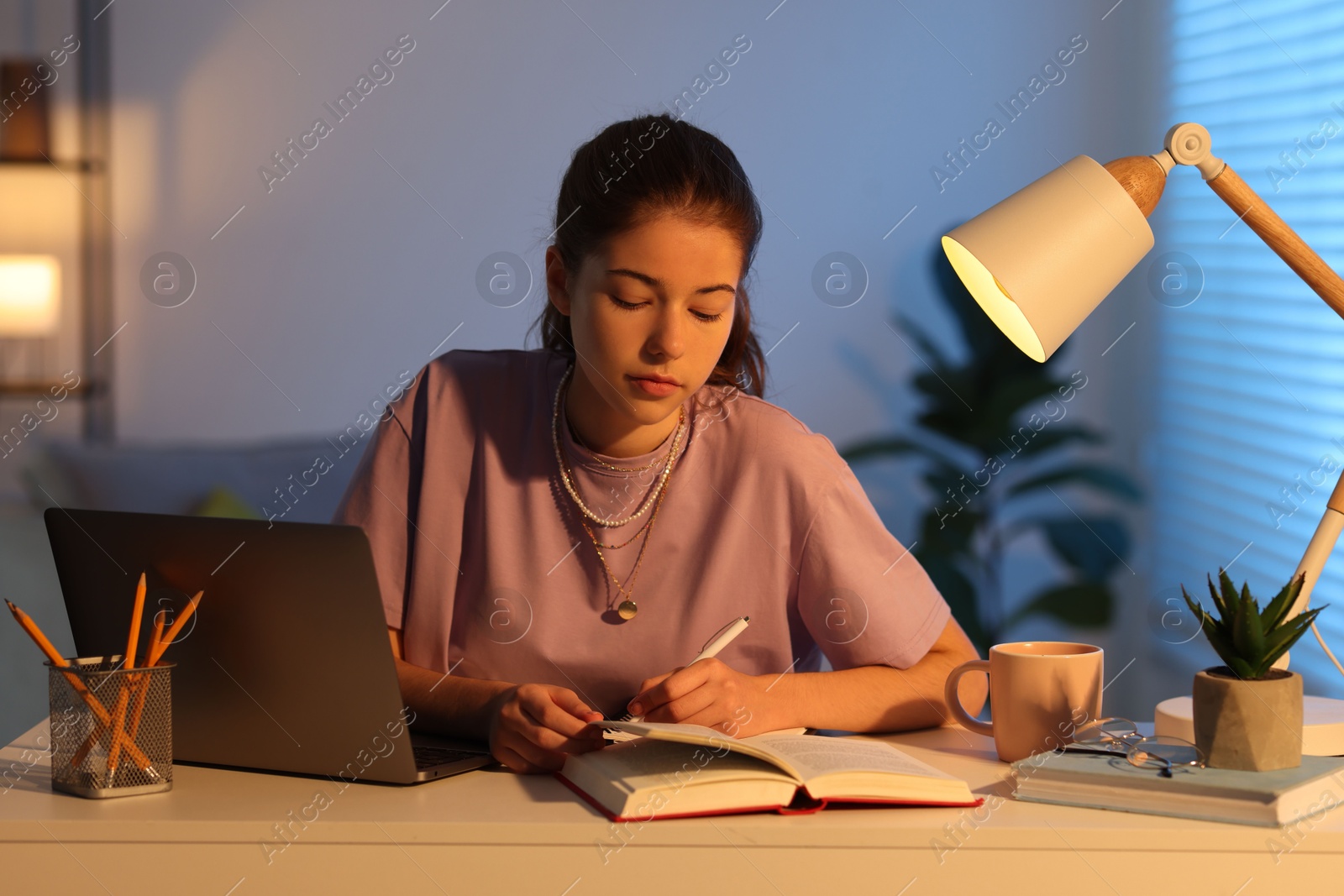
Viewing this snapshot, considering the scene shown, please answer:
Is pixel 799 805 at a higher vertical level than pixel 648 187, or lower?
lower

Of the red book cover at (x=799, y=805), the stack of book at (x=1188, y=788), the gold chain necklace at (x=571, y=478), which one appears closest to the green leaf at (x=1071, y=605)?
the gold chain necklace at (x=571, y=478)

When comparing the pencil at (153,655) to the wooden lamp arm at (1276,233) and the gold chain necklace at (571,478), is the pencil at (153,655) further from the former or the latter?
the wooden lamp arm at (1276,233)

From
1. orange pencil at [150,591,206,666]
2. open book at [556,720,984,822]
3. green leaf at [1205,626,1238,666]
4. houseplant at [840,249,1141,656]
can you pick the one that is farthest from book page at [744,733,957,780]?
houseplant at [840,249,1141,656]

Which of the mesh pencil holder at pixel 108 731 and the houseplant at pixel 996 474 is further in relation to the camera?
the houseplant at pixel 996 474

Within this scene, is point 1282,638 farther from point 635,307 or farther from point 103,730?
point 103,730

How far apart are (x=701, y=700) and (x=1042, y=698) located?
0.98ft

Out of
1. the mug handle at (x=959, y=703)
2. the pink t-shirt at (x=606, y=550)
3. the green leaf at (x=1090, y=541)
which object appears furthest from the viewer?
the green leaf at (x=1090, y=541)

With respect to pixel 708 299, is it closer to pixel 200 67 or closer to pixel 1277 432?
pixel 1277 432

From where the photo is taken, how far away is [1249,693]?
3.01 feet

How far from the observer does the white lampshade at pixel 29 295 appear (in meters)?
2.77

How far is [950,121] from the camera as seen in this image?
3010 millimetres

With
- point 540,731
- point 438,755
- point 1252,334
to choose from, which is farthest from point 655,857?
point 1252,334

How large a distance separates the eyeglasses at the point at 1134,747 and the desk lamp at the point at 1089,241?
0.07m

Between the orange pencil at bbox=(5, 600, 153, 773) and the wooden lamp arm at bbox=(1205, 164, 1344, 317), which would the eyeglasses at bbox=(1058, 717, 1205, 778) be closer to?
the wooden lamp arm at bbox=(1205, 164, 1344, 317)
